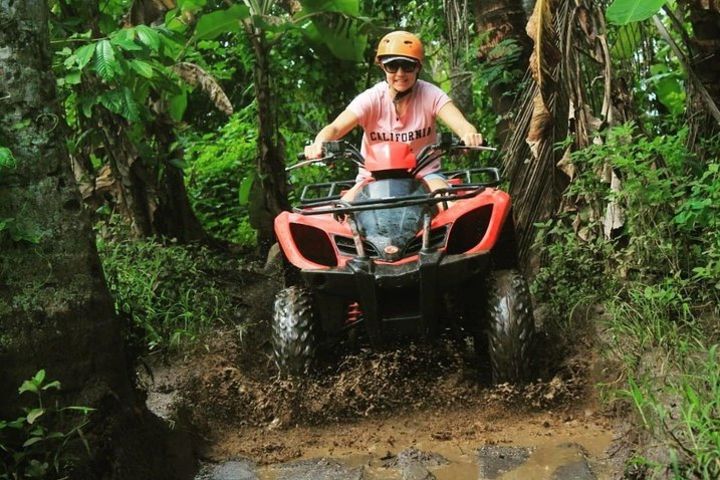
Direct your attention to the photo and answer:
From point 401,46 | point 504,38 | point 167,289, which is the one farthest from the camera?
point 504,38

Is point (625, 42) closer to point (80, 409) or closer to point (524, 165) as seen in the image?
point (524, 165)

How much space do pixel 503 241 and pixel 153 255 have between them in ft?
9.75

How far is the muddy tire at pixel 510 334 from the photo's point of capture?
4691 millimetres

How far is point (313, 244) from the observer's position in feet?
16.5

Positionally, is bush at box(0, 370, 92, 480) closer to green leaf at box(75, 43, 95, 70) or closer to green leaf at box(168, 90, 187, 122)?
green leaf at box(75, 43, 95, 70)

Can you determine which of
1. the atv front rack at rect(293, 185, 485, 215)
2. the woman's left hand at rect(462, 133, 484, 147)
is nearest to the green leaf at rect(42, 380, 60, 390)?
the atv front rack at rect(293, 185, 485, 215)

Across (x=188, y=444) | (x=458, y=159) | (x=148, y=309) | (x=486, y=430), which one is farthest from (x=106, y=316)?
(x=458, y=159)

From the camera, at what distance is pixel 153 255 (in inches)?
275

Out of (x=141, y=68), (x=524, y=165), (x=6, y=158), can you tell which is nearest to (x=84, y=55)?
(x=141, y=68)

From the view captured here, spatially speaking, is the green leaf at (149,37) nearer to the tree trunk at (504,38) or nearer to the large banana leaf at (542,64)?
the large banana leaf at (542,64)

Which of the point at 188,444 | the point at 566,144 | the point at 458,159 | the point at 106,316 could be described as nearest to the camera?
the point at 106,316

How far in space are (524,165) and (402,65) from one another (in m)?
1.48

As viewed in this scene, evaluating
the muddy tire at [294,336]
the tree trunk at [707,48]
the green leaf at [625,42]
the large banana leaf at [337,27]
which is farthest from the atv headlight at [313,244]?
the large banana leaf at [337,27]

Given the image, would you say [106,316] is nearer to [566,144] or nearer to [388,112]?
[388,112]
